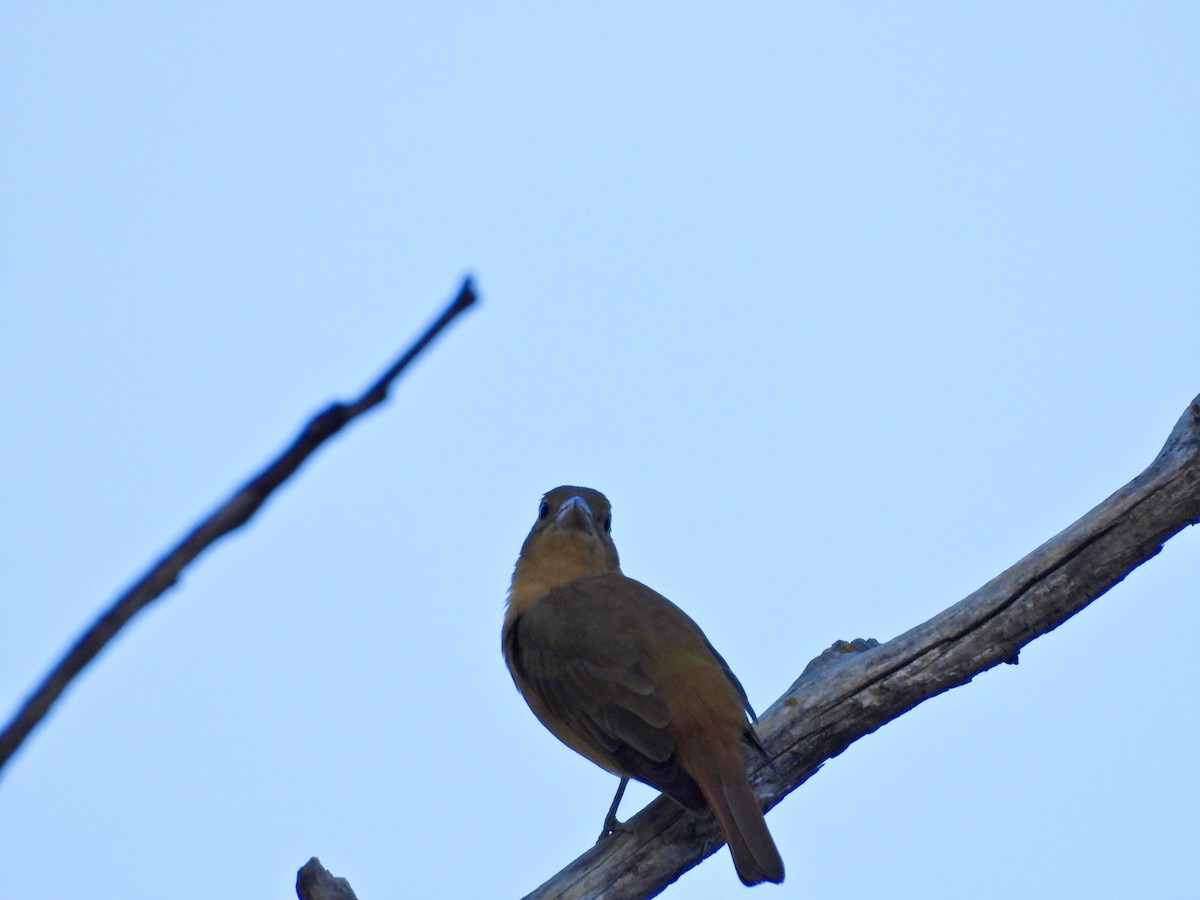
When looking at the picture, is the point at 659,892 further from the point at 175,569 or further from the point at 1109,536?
the point at 175,569

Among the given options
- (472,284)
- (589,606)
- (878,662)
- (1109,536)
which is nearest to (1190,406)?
(1109,536)

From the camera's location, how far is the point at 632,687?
5.33 m

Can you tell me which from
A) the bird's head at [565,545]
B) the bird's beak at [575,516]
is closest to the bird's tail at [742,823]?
the bird's head at [565,545]

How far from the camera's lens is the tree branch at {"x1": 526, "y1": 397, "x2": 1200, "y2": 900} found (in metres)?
5.06

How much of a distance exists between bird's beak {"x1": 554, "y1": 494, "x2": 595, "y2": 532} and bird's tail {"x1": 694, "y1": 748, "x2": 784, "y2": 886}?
2135 millimetres

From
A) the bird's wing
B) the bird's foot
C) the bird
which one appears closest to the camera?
the bird

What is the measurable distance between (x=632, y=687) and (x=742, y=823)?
0.79 meters

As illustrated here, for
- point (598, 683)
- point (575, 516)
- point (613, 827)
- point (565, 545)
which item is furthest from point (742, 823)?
point (575, 516)

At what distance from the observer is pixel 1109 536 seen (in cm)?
510

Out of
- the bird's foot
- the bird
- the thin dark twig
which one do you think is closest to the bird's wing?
the bird

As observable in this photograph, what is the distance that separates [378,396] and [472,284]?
0.10 metres

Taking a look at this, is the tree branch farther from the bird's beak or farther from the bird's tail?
the bird's beak

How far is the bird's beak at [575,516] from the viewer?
6.92 metres

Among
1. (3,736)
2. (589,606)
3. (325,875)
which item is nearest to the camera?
(3,736)
